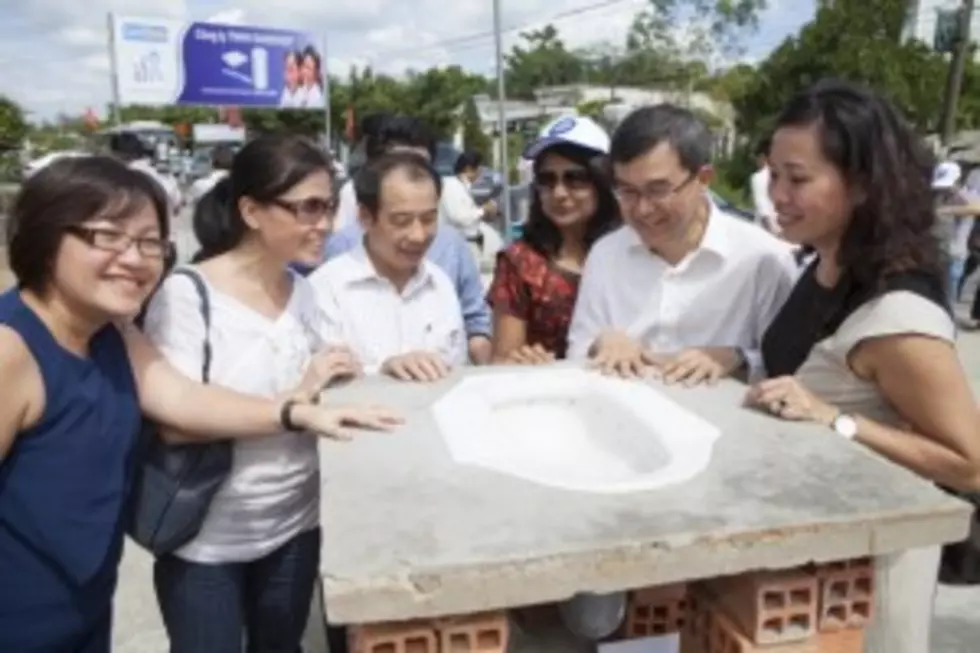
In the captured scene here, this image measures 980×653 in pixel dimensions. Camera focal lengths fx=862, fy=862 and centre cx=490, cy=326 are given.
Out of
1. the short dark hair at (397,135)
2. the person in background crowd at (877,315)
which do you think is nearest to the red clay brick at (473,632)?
the person in background crowd at (877,315)

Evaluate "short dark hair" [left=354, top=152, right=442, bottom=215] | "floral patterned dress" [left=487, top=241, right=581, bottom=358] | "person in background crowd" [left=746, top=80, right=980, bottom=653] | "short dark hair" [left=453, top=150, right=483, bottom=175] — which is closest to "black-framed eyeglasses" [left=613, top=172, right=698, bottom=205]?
"person in background crowd" [left=746, top=80, right=980, bottom=653]

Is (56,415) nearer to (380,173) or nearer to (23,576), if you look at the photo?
(23,576)

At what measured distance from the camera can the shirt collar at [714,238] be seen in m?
2.04

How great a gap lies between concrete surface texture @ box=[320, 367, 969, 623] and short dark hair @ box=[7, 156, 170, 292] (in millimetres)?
561

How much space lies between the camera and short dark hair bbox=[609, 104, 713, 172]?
1927 mm

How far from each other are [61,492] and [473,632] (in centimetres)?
78

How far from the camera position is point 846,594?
119cm

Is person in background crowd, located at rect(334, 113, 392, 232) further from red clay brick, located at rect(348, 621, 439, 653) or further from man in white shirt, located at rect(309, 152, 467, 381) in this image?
red clay brick, located at rect(348, 621, 439, 653)

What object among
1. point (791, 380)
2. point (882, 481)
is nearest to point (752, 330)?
point (791, 380)

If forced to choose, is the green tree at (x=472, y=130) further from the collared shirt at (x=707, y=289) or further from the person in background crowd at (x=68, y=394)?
the person in background crowd at (x=68, y=394)

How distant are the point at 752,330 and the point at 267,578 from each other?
1.25m

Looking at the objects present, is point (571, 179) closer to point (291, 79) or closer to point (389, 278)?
point (389, 278)

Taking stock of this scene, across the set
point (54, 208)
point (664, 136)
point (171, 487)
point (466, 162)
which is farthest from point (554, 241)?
point (466, 162)

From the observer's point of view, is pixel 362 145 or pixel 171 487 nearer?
pixel 171 487
